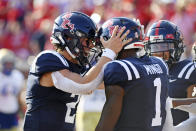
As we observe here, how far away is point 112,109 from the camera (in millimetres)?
3781

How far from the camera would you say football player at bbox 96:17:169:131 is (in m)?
3.80

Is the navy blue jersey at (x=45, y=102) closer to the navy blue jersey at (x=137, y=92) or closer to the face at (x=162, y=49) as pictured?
the navy blue jersey at (x=137, y=92)

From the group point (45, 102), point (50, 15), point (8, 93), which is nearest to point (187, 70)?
point (45, 102)

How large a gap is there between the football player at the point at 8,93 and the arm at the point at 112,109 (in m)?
5.74

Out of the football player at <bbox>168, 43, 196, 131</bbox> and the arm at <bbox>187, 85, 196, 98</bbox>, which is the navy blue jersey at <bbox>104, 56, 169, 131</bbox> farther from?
the arm at <bbox>187, 85, 196, 98</bbox>

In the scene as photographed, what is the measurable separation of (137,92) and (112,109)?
0.23 meters

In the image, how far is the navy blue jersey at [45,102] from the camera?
13.8ft

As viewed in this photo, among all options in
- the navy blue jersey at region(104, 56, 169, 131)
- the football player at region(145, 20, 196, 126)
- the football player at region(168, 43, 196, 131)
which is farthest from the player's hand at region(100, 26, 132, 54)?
the football player at region(145, 20, 196, 126)

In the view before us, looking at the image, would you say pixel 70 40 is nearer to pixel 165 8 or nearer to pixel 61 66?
pixel 61 66

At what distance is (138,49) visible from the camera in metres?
4.18

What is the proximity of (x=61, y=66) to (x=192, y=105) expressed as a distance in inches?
47.6

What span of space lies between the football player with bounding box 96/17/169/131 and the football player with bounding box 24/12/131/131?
25cm

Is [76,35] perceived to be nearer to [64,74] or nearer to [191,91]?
[64,74]

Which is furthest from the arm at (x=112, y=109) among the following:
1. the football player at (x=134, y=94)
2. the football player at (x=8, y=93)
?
the football player at (x=8, y=93)
